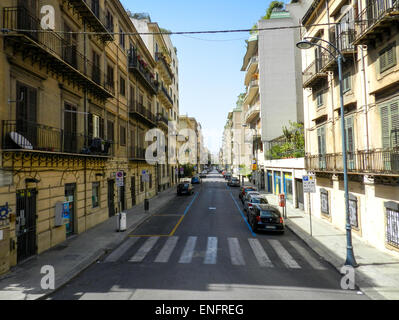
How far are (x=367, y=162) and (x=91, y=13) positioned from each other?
1608 centimetres

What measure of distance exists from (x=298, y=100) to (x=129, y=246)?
2936 cm

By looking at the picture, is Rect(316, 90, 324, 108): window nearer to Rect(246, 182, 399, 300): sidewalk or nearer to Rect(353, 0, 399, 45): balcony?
Rect(353, 0, 399, 45): balcony

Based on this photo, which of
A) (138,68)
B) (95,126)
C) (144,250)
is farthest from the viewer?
(138,68)

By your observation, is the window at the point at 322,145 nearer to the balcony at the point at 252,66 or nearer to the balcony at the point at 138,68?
the balcony at the point at 138,68

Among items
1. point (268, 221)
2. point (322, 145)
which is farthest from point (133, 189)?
point (322, 145)

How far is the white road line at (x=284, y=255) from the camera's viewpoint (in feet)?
33.3

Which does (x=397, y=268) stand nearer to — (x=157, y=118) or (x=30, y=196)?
(x=30, y=196)

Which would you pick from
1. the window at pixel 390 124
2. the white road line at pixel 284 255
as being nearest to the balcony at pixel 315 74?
the window at pixel 390 124

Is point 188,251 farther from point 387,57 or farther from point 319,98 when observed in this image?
point 319,98

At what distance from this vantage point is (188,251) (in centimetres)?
1174

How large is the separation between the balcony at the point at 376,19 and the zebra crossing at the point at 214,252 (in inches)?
363

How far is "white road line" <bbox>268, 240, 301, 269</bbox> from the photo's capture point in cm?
1016

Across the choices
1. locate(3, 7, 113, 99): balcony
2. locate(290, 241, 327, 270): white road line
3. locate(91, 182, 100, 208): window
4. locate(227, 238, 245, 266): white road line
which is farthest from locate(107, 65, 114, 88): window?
locate(290, 241, 327, 270): white road line
